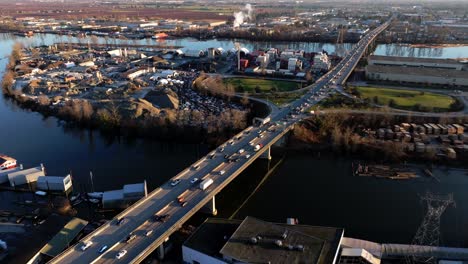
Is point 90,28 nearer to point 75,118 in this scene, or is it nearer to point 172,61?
point 172,61

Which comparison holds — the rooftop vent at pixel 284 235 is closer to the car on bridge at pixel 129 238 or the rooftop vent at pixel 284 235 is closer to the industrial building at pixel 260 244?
the industrial building at pixel 260 244

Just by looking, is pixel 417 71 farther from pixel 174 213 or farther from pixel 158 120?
pixel 174 213

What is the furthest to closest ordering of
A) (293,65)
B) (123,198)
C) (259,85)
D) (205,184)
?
(293,65), (259,85), (123,198), (205,184)

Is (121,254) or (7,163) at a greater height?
(121,254)

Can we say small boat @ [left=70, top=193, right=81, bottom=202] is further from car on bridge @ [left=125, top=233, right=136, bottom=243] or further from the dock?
the dock

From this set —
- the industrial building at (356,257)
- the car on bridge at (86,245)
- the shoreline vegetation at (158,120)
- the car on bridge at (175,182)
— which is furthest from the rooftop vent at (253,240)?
the shoreline vegetation at (158,120)

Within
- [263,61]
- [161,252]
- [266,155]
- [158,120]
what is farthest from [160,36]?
[161,252]
